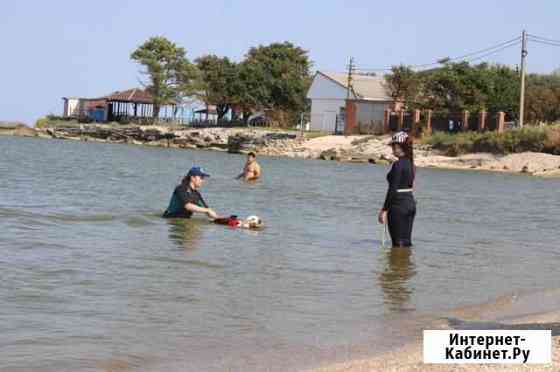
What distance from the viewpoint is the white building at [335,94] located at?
81.2 metres

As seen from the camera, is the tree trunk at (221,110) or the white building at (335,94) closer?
the white building at (335,94)

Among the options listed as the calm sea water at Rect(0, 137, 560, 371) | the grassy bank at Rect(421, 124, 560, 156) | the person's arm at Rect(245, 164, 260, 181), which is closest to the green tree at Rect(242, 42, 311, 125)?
the grassy bank at Rect(421, 124, 560, 156)

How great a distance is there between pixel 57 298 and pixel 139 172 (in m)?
28.2

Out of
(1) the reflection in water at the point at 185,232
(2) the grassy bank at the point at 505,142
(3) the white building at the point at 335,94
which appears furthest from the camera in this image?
(3) the white building at the point at 335,94

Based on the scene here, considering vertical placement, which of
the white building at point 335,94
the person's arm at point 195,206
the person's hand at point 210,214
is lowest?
the person's hand at point 210,214

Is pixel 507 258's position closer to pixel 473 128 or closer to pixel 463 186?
pixel 463 186

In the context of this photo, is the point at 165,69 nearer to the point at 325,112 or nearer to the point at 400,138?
the point at 325,112

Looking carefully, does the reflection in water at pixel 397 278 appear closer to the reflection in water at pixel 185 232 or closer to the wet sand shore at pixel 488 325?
the wet sand shore at pixel 488 325

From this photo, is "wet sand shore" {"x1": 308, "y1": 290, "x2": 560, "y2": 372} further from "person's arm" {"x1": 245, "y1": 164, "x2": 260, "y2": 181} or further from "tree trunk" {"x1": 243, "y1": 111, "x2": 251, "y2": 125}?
"tree trunk" {"x1": 243, "y1": 111, "x2": 251, "y2": 125}

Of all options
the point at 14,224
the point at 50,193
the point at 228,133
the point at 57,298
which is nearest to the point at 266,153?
the point at 228,133

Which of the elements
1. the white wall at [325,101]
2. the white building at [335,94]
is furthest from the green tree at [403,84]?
the white wall at [325,101]

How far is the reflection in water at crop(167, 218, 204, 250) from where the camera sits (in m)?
13.7

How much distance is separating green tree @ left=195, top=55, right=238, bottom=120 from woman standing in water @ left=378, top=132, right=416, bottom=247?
75547mm

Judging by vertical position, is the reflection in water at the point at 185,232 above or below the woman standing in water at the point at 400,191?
below
